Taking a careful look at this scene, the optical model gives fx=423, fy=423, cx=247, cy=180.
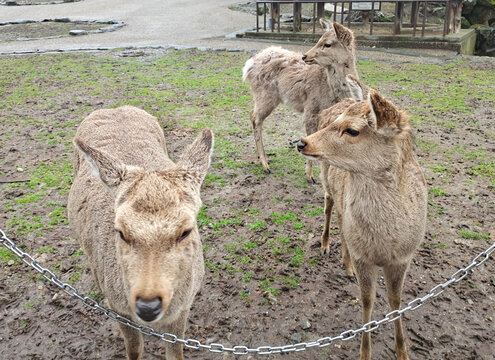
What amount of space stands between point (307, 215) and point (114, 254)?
104 inches

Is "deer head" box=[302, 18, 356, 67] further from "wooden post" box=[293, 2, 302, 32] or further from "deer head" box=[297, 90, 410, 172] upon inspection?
"wooden post" box=[293, 2, 302, 32]

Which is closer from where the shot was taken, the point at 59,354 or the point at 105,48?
the point at 59,354

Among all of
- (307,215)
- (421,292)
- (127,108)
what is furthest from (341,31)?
(421,292)

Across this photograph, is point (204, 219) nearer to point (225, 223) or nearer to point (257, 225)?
point (225, 223)

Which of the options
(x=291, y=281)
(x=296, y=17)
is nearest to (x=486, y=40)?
(x=296, y=17)

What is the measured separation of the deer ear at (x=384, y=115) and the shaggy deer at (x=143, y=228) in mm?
994

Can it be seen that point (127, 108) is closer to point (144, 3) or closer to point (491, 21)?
point (491, 21)

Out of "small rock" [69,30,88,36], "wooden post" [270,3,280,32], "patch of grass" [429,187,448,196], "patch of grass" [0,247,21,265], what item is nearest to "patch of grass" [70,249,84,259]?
"patch of grass" [0,247,21,265]

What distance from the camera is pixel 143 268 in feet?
6.31

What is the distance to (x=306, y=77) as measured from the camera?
582 cm

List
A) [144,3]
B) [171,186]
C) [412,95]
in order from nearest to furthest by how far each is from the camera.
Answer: [171,186], [412,95], [144,3]

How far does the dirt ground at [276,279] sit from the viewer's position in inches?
124

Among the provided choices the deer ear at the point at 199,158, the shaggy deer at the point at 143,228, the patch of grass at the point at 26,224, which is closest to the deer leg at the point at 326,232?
the shaggy deer at the point at 143,228

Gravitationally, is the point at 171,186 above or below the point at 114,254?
above
